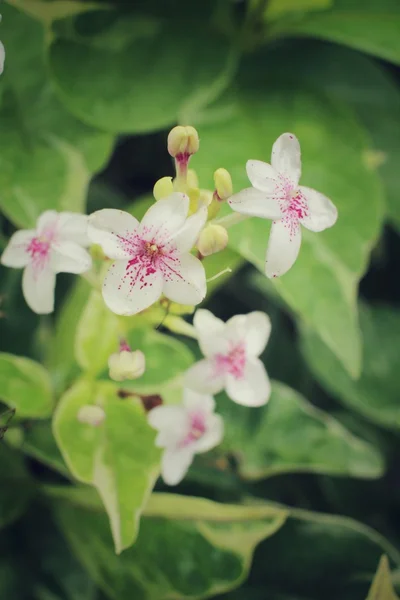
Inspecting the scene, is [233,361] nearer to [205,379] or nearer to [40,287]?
[205,379]

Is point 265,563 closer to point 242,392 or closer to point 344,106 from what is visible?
point 242,392

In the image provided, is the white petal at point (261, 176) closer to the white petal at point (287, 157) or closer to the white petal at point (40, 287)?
the white petal at point (287, 157)

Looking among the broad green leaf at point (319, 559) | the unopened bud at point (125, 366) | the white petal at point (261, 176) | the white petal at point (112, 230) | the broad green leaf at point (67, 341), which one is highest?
the white petal at point (261, 176)

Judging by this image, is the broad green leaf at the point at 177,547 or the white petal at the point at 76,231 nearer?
the white petal at the point at 76,231

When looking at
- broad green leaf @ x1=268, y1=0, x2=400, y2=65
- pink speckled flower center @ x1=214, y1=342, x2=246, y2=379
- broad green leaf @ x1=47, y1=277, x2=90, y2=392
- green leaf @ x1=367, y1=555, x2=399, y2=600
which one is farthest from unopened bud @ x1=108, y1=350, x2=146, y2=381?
broad green leaf @ x1=268, y1=0, x2=400, y2=65

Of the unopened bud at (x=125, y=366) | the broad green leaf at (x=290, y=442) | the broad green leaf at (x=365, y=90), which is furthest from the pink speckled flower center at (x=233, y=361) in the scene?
the broad green leaf at (x=365, y=90)

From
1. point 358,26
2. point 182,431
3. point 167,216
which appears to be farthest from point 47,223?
point 358,26
